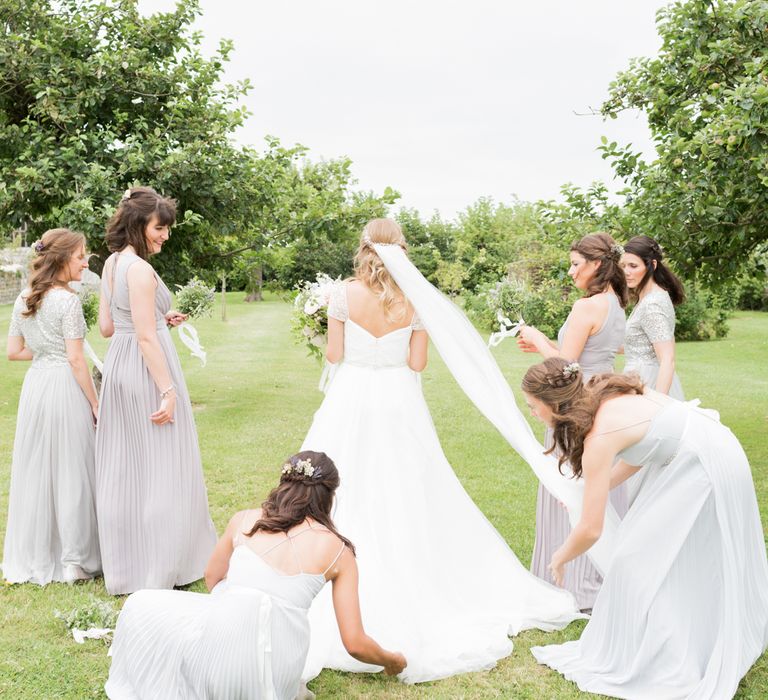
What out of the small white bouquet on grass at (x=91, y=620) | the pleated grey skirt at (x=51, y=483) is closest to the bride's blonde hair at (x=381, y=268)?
the pleated grey skirt at (x=51, y=483)

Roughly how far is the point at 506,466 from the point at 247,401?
6300 millimetres

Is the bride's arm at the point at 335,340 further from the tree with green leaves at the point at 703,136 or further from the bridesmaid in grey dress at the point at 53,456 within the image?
the tree with green leaves at the point at 703,136

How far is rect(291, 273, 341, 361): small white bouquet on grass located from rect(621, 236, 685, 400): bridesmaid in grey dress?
7.42 feet

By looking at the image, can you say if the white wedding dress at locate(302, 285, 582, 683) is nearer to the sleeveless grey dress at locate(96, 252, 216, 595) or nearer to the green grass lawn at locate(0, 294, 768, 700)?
the green grass lawn at locate(0, 294, 768, 700)

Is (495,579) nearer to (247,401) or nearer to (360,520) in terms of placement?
(360,520)

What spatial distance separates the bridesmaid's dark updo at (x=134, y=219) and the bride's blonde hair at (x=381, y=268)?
4.84 ft

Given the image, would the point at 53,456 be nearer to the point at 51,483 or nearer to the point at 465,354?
the point at 51,483

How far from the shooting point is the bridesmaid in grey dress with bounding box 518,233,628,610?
18.5ft

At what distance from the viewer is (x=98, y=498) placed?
19.2 feet

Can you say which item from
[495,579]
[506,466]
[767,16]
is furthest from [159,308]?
[767,16]

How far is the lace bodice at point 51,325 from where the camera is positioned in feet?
19.5

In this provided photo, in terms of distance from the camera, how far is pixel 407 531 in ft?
17.4

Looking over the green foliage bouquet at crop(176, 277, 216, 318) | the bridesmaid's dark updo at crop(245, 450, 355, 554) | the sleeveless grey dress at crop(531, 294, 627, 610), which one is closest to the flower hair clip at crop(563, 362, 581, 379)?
the sleeveless grey dress at crop(531, 294, 627, 610)

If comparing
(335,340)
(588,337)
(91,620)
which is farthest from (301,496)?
(588,337)
